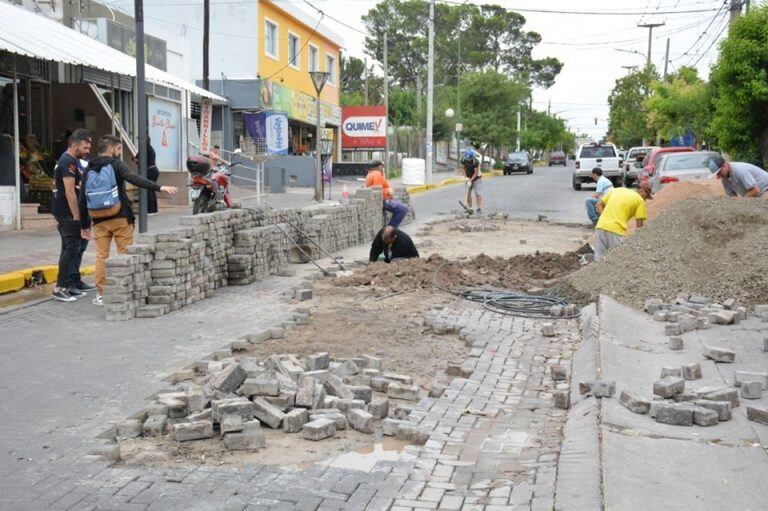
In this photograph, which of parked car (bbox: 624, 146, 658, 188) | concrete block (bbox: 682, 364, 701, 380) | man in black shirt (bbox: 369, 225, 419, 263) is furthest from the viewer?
parked car (bbox: 624, 146, 658, 188)

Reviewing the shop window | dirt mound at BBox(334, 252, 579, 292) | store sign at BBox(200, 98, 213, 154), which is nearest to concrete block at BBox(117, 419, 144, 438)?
dirt mound at BBox(334, 252, 579, 292)

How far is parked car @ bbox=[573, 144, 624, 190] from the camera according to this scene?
36938 millimetres

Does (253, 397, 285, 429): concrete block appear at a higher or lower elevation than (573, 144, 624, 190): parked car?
lower

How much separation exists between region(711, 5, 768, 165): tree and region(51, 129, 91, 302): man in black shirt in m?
16.4

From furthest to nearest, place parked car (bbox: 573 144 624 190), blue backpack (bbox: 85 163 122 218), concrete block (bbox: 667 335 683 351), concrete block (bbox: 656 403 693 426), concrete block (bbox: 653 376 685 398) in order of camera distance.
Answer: parked car (bbox: 573 144 624 190) → blue backpack (bbox: 85 163 122 218) → concrete block (bbox: 667 335 683 351) → concrete block (bbox: 653 376 685 398) → concrete block (bbox: 656 403 693 426)

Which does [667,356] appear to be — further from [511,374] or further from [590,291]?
[590,291]

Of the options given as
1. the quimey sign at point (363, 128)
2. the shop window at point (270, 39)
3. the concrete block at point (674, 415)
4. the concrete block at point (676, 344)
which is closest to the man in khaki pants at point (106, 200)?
the concrete block at point (676, 344)

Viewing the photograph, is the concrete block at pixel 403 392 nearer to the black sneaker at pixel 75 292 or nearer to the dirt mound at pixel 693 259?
the dirt mound at pixel 693 259

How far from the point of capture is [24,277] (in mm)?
10805

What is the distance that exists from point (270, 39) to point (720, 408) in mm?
33051

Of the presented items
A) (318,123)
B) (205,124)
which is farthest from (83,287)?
(205,124)

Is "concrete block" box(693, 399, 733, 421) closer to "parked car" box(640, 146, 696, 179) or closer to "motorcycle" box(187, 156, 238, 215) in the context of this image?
"motorcycle" box(187, 156, 238, 215)

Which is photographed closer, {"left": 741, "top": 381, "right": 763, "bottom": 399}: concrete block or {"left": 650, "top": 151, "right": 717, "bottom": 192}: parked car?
{"left": 741, "top": 381, "right": 763, "bottom": 399}: concrete block

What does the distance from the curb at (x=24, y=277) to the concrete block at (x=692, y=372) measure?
7856mm
